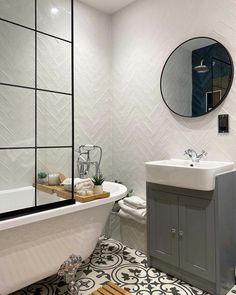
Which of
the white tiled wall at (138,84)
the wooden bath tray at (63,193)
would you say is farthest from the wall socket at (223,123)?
the wooden bath tray at (63,193)

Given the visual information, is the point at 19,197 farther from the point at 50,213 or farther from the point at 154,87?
the point at 154,87

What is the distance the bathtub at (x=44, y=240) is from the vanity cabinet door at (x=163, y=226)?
0.45 meters

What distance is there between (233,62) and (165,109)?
79 centimetres

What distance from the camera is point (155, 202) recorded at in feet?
7.63

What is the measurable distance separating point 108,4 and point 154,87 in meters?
1.23

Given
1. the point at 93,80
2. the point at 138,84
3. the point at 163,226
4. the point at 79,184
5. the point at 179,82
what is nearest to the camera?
the point at 79,184

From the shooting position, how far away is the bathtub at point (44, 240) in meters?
1.63

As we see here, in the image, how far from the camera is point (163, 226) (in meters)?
2.27

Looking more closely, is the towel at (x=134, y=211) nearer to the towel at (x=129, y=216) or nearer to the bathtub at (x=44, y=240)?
the towel at (x=129, y=216)

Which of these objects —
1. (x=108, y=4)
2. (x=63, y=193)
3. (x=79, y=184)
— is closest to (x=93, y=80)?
(x=108, y=4)

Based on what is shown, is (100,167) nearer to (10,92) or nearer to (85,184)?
(85,184)

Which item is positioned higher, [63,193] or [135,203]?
[63,193]

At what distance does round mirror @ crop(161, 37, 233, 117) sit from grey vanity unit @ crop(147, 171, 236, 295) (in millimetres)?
741

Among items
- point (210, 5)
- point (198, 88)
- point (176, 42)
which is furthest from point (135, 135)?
point (210, 5)
